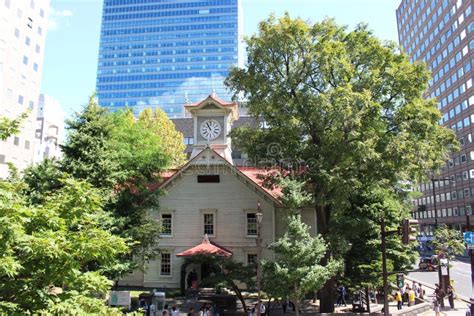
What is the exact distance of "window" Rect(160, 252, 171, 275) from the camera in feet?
100

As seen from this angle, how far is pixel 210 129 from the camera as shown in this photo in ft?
114

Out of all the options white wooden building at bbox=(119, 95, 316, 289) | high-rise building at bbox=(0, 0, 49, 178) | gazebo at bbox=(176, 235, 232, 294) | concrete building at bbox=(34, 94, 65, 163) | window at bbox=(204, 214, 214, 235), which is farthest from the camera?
concrete building at bbox=(34, 94, 65, 163)

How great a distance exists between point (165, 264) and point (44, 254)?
24.2 meters

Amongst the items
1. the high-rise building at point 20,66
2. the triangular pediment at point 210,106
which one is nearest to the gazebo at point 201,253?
the triangular pediment at point 210,106

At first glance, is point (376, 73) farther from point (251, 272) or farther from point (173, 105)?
point (173, 105)

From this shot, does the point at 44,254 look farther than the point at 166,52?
No

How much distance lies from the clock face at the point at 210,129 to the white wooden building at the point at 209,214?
4.19 metres

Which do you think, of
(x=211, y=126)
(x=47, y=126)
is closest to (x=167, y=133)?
(x=211, y=126)

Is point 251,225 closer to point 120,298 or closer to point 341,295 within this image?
point 341,295

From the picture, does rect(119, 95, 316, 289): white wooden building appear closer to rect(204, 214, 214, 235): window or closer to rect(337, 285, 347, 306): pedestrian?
rect(204, 214, 214, 235): window

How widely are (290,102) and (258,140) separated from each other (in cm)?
352

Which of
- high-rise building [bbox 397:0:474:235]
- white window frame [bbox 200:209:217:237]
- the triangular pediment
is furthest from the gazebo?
high-rise building [bbox 397:0:474:235]

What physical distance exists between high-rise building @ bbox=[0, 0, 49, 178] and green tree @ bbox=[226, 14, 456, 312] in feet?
137

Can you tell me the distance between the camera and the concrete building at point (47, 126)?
102 m
